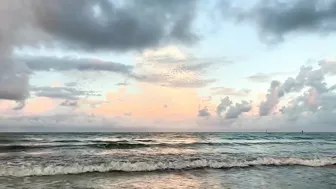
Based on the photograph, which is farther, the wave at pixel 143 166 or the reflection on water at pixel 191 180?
the wave at pixel 143 166

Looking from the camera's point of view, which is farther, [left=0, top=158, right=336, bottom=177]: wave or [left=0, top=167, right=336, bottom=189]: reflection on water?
[left=0, top=158, right=336, bottom=177]: wave

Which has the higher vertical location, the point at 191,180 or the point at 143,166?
the point at 143,166

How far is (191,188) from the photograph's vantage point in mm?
12281

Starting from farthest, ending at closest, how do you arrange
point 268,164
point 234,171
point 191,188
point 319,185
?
point 268,164
point 234,171
point 319,185
point 191,188

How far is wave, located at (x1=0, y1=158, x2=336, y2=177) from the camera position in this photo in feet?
50.3

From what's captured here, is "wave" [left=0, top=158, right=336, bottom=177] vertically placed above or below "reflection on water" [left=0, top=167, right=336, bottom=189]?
above

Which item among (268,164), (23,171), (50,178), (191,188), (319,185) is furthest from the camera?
(268,164)

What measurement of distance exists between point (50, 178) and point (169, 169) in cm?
669

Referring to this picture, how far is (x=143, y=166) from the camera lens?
Result: 17.5 metres

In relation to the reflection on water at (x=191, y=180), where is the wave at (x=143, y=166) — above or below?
above

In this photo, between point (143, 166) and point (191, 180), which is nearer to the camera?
point (191, 180)

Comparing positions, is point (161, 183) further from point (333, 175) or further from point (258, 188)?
point (333, 175)

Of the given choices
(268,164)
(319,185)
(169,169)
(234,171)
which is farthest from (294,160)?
(169,169)

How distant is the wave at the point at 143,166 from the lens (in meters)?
15.3
